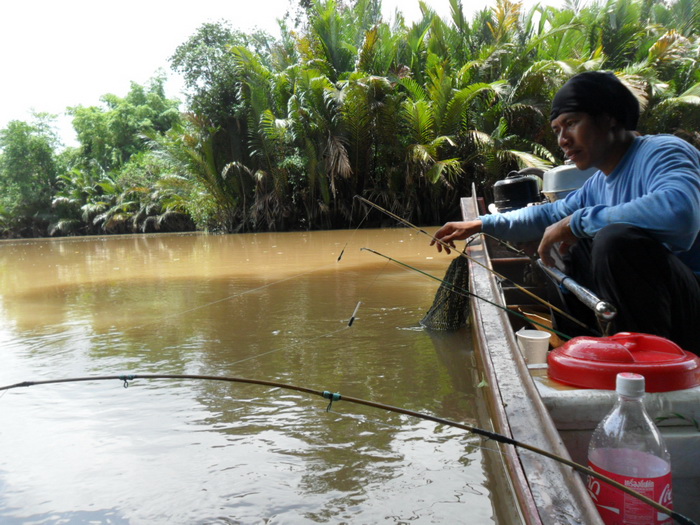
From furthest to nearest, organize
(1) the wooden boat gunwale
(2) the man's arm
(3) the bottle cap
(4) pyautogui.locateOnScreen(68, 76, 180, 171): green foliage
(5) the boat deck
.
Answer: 1. (4) pyautogui.locateOnScreen(68, 76, 180, 171): green foliage
2. (2) the man's arm
3. (5) the boat deck
4. (3) the bottle cap
5. (1) the wooden boat gunwale

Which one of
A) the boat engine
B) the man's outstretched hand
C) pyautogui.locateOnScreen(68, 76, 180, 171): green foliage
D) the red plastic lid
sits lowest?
the red plastic lid

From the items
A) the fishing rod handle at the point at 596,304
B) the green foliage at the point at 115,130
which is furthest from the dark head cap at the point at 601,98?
the green foliage at the point at 115,130

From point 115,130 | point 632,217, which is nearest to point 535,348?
point 632,217

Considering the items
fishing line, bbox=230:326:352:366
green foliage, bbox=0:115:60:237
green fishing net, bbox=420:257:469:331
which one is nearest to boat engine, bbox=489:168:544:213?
green fishing net, bbox=420:257:469:331

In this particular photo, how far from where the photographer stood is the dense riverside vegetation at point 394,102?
514 inches

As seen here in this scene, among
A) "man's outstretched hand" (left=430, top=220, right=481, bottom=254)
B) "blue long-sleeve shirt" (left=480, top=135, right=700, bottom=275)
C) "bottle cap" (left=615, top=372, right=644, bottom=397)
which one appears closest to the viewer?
"bottle cap" (left=615, top=372, right=644, bottom=397)

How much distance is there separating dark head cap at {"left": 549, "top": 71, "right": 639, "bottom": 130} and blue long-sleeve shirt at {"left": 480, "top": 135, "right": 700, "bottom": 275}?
11 cm

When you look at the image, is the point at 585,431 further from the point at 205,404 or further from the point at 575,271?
the point at 205,404

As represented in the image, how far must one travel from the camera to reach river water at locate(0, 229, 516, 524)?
1.46 m

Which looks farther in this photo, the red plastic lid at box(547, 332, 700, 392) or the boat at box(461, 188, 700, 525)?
the red plastic lid at box(547, 332, 700, 392)

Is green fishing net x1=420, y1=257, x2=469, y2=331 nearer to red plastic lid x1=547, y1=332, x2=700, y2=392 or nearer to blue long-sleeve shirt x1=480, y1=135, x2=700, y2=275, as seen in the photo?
blue long-sleeve shirt x1=480, y1=135, x2=700, y2=275

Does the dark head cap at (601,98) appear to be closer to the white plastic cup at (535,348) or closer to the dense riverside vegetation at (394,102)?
the white plastic cup at (535,348)

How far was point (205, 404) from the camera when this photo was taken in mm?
2186

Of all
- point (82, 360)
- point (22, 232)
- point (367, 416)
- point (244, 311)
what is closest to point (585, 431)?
point (367, 416)
